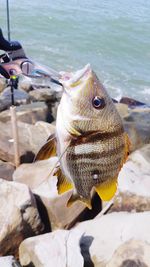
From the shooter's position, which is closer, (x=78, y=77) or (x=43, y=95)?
(x=78, y=77)

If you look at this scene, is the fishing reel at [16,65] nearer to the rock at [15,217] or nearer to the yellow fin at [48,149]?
the rock at [15,217]

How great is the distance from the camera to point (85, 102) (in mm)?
2178

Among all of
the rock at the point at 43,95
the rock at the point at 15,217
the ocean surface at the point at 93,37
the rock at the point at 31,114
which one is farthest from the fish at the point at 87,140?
the ocean surface at the point at 93,37

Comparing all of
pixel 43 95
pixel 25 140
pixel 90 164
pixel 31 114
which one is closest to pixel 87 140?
pixel 90 164

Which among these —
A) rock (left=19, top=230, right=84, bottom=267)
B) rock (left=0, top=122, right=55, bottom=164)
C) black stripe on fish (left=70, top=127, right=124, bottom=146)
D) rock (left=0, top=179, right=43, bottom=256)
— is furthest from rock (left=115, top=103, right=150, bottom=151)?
black stripe on fish (left=70, top=127, right=124, bottom=146)

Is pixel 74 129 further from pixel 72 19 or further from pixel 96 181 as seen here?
pixel 72 19

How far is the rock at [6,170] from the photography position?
20.2 feet

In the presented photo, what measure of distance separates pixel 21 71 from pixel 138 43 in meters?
14.7

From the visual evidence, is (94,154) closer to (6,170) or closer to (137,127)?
(6,170)

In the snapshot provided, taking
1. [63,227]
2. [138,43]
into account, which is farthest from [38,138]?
[138,43]

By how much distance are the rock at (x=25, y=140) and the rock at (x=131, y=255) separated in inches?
95.1

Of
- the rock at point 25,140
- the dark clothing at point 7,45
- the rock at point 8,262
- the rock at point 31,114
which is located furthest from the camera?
the rock at point 31,114

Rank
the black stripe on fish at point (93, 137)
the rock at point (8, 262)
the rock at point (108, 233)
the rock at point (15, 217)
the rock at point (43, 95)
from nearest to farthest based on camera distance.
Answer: the black stripe on fish at point (93, 137) → the rock at point (8, 262) → the rock at point (108, 233) → the rock at point (15, 217) → the rock at point (43, 95)

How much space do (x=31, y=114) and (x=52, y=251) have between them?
413cm
